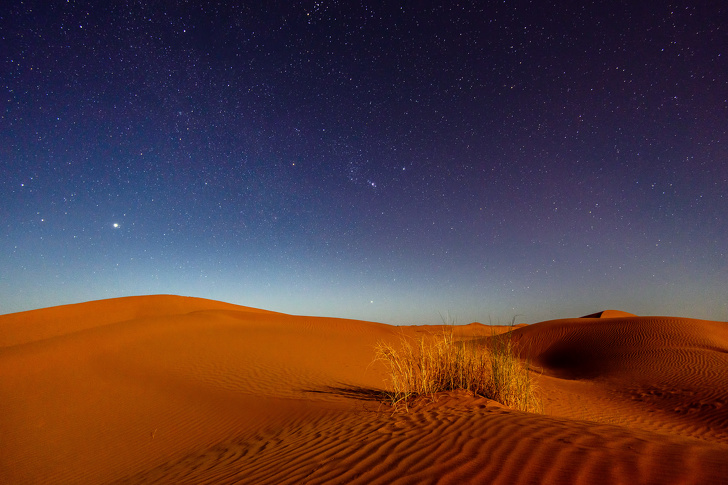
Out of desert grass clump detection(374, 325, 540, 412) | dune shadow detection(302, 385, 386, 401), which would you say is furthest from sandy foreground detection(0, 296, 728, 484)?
desert grass clump detection(374, 325, 540, 412)

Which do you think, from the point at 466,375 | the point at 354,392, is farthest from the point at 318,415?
the point at 466,375

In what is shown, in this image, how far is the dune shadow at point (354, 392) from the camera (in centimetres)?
769

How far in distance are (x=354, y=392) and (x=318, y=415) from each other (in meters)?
2.60

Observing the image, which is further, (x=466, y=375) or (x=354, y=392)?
(x=354, y=392)

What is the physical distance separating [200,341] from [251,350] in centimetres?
338

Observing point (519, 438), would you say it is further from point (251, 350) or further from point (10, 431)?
point (251, 350)

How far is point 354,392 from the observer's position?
8750 mm

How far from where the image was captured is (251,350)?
53.7 ft

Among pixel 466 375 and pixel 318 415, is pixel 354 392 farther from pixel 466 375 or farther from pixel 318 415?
pixel 466 375

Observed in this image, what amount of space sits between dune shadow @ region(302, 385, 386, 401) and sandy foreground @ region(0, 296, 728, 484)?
9cm

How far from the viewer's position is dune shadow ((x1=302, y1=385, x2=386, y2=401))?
25.2 feet

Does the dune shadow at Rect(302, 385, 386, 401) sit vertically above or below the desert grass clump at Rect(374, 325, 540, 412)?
below

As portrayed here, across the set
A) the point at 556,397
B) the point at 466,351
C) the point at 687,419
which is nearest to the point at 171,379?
the point at 466,351

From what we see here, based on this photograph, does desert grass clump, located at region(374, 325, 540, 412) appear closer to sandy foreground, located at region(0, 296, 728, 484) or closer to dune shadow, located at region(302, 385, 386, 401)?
sandy foreground, located at region(0, 296, 728, 484)
